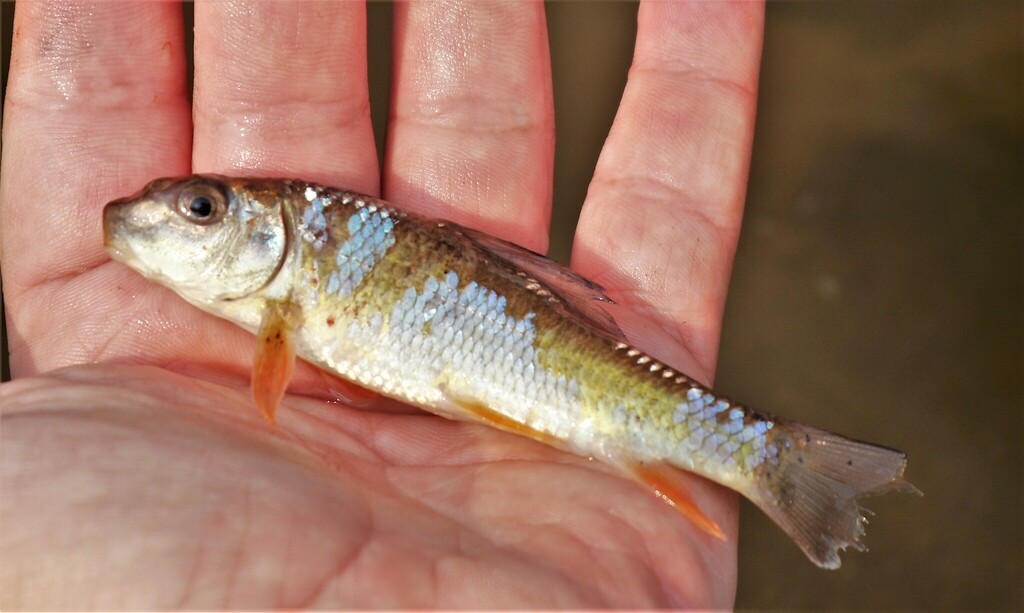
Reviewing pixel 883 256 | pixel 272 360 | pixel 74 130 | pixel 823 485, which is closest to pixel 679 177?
pixel 823 485

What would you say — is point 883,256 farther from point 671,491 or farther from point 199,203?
point 199,203

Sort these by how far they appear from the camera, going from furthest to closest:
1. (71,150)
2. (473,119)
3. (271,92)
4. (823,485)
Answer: (473,119) < (271,92) < (71,150) < (823,485)

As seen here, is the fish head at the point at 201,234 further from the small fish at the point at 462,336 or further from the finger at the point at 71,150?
the finger at the point at 71,150

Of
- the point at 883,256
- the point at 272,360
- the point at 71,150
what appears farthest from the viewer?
the point at 883,256

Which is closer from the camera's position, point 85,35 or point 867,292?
point 85,35

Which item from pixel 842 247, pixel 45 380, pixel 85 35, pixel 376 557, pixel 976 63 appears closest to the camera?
pixel 376 557

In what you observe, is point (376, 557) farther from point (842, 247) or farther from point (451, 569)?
point (842, 247)

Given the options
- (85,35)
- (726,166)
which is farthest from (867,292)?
(85,35)

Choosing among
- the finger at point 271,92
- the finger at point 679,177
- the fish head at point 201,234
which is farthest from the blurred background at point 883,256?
the fish head at point 201,234

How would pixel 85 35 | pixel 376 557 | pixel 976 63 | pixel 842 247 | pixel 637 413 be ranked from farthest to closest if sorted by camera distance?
pixel 976 63 → pixel 842 247 → pixel 85 35 → pixel 637 413 → pixel 376 557
